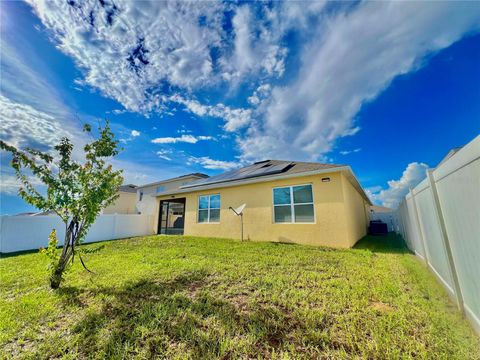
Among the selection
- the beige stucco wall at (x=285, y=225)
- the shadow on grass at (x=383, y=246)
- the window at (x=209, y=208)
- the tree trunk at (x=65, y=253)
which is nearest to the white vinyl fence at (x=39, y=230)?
the beige stucco wall at (x=285, y=225)

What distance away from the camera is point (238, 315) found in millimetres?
2596

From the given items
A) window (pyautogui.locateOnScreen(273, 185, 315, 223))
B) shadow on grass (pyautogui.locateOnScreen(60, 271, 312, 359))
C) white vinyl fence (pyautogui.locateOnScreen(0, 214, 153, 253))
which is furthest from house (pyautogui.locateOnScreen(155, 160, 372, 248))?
white vinyl fence (pyautogui.locateOnScreen(0, 214, 153, 253))

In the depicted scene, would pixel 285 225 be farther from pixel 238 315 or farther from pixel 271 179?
pixel 238 315

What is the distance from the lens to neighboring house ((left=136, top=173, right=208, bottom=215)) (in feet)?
75.2

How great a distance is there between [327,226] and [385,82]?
255 inches

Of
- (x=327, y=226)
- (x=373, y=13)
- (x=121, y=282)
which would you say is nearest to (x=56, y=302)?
(x=121, y=282)

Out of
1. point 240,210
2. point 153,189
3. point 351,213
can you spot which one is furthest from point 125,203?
point 351,213

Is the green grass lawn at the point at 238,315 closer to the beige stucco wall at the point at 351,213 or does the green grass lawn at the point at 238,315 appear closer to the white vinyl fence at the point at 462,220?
the white vinyl fence at the point at 462,220

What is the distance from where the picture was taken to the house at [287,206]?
745 cm

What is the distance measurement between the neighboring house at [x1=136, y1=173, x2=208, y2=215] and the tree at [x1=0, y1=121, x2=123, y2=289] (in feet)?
59.1

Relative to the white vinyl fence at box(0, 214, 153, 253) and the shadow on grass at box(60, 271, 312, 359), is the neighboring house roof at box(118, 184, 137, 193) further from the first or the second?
the shadow on grass at box(60, 271, 312, 359)

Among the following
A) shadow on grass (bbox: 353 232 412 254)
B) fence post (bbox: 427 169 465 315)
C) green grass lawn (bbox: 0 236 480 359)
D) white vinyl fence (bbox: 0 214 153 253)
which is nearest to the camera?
green grass lawn (bbox: 0 236 480 359)

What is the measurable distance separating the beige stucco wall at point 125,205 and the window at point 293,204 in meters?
24.6

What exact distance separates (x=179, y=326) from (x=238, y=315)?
765mm
